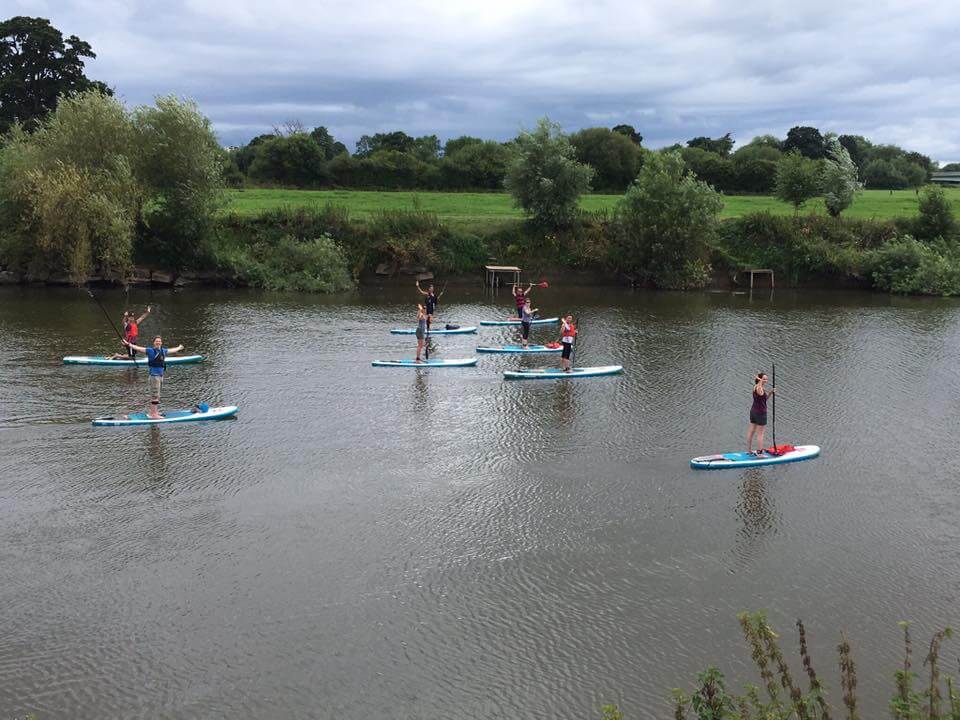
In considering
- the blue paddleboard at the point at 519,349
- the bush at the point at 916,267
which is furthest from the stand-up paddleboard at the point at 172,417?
the bush at the point at 916,267

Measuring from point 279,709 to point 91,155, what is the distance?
47.1 m

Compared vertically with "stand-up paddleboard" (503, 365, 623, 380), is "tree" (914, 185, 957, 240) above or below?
above

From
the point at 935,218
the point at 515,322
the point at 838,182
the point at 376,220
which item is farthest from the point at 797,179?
the point at 515,322

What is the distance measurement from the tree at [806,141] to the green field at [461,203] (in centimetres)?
3020

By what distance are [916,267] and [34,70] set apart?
2843 inches

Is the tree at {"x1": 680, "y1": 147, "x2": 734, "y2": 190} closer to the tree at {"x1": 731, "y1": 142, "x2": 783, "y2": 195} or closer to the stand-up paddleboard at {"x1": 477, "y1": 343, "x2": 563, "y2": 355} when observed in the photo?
the tree at {"x1": 731, "y1": 142, "x2": 783, "y2": 195}

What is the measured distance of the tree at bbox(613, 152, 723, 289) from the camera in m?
55.4

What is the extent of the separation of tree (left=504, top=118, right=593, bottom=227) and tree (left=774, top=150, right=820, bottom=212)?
16.3m

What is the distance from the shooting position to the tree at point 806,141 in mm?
110062

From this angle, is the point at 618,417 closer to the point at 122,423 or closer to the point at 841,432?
the point at 841,432

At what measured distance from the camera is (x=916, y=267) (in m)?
55.3

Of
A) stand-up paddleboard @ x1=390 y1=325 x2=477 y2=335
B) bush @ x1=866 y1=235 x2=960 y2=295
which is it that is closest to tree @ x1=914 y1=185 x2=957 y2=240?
bush @ x1=866 y1=235 x2=960 y2=295

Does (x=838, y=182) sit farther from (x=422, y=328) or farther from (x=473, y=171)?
(x=422, y=328)

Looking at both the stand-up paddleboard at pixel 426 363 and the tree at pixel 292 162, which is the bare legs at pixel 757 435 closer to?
the stand-up paddleboard at pixel 426 363
